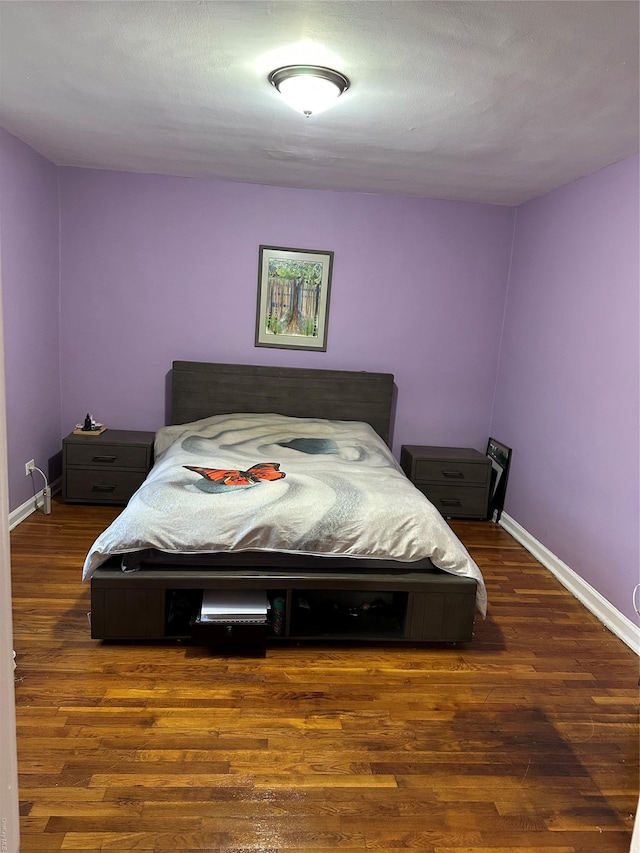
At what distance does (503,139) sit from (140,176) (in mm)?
2567

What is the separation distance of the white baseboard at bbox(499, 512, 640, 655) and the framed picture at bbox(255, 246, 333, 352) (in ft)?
6.59

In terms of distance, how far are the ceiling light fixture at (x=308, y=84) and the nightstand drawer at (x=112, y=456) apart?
2491 mm

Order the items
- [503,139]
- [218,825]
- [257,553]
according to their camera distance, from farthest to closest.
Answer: [503,139]
[257,553]
[218,825]

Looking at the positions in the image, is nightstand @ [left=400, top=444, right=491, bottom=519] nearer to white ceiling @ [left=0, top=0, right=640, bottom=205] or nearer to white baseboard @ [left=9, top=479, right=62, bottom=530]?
white ceiling @ [left=0, top=0, right=640, bottom=205]

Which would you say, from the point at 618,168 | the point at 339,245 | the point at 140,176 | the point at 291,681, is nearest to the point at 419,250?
the point at 339,245

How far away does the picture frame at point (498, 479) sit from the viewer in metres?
4.42

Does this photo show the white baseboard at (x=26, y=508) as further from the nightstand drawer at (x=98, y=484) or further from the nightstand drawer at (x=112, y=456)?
the nightstand drawer at (x=112, y=456)

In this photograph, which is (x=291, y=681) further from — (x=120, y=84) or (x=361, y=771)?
(x=120, y=84)

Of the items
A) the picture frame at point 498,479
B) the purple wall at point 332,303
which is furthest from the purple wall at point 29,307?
the picture frame at point 498,479

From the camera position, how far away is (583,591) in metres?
3.26

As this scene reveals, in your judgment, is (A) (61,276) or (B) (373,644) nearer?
(B) (373,644)

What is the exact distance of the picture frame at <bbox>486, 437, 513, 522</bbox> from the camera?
4418 millimetres

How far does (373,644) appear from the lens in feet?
8.89

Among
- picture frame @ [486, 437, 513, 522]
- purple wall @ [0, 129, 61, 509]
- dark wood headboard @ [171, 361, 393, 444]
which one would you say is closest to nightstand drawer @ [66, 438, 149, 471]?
purple wall @ [0, 129, 61, 509]
